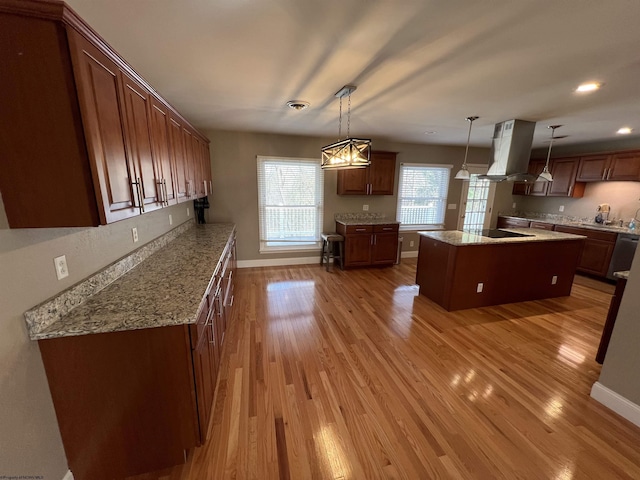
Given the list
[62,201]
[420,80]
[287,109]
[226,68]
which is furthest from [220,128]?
[62,201]

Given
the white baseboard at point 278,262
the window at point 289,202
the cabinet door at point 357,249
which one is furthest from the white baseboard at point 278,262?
the cabinet door at point 357,249

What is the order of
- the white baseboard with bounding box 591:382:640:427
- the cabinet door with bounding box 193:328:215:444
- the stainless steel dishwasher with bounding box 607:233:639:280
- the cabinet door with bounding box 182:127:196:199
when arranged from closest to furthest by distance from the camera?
the cabinet door with bounding box 193:328:215:444, the white baseboard with bounding box 591:382:640:427, the cabinet door with bounding box 182:127:196:199, the stainless steel dishwasher with bounding box 607:233:639:280

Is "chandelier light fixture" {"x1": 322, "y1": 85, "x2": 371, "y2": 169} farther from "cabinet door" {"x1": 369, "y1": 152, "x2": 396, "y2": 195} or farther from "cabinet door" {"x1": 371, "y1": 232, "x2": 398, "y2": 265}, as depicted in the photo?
"cabinet door" {"x1": 371, "y1": 232, "x2": 398, "y2": 265}

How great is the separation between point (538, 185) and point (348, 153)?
18.0ft

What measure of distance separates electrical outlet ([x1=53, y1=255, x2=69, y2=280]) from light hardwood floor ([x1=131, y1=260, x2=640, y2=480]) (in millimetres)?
1251

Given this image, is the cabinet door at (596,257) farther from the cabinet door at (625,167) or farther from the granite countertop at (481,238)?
the granite countertop at (481,238)

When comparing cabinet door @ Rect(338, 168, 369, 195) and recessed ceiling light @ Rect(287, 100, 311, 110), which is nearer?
recessed ceiling light @ Rect(287, 100, 311, 110)

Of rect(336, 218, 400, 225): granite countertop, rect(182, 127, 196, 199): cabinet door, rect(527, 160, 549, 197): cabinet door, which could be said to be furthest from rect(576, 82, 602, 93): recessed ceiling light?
rect(527, 160, 549, 197): cabinet door

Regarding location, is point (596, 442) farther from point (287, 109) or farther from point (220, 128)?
point (220, 128)

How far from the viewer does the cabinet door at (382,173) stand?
4.91 meters

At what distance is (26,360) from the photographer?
43.9 inches

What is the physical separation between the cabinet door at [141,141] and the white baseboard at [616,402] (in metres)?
3.57

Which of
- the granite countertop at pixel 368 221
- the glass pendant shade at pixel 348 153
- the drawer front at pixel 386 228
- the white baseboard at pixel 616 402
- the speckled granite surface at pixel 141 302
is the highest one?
the glass pendant shade at pixel 348 153

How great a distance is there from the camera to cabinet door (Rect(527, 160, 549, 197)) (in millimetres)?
5527
